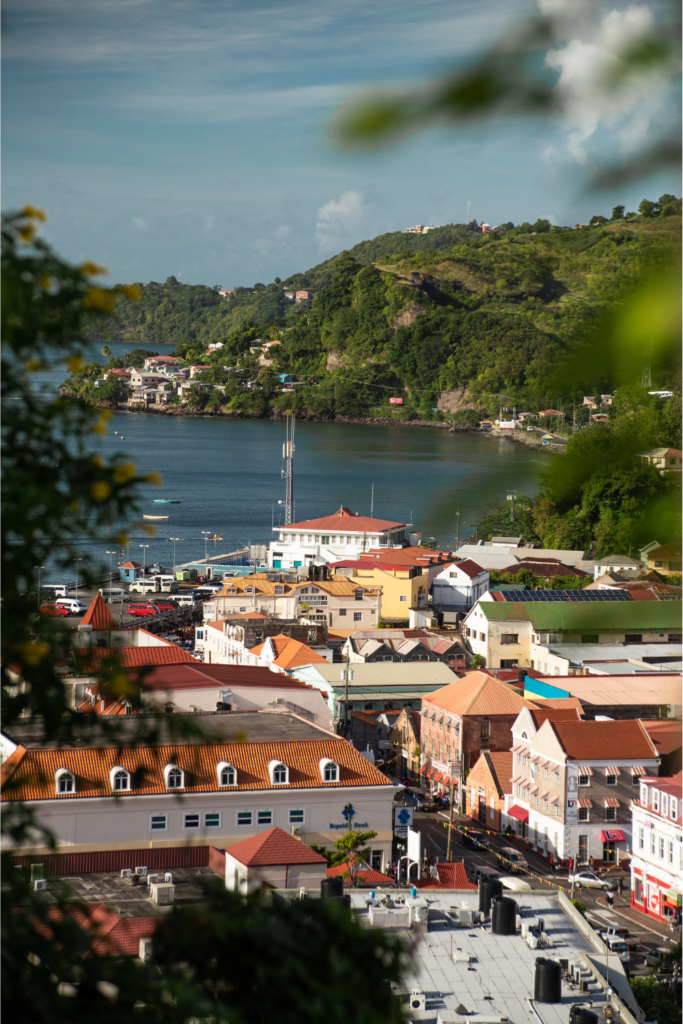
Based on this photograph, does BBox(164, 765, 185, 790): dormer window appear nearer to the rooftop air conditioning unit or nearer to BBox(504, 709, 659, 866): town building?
the rooftop air conditioning unit

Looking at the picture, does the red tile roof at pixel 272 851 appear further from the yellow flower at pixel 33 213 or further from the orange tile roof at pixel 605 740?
the yellow flower at pixel 33 213

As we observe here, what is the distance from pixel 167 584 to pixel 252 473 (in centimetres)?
1159

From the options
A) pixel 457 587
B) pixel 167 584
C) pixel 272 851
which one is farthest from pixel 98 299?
pixel 167 584

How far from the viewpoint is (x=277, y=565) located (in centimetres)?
1830

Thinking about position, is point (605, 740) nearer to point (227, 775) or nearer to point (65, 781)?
point (227, 775)

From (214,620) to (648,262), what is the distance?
42.5 ft

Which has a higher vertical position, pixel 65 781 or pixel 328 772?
pixel 65 781

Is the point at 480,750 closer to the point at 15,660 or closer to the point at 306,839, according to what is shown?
the point at 306,839

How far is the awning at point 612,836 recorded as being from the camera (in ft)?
25.2

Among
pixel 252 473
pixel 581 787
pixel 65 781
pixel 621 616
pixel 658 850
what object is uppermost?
pixel 621 616

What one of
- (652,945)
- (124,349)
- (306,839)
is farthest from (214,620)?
(124,349)

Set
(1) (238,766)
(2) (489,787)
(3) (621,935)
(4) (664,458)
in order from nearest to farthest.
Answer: (4) (664,458) < (3) (621,935) < (1) (238,766) < (2) (489,787)

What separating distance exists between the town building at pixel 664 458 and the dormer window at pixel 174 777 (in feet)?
19.4

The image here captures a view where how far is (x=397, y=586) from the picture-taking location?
48.5 feet
